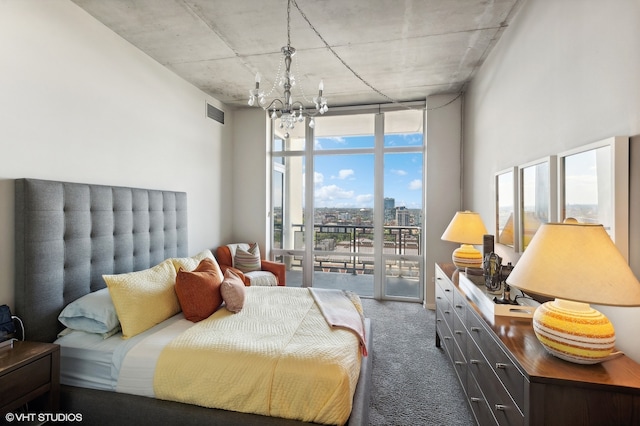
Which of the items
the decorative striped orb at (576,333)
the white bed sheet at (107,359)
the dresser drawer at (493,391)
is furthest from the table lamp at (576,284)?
the white bed sheet at (107,359)

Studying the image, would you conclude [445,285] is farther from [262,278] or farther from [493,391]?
[262,278]

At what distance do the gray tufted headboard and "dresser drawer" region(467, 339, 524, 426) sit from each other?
2628 mm

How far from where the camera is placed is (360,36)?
2.60m

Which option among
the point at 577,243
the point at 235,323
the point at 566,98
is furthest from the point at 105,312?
the point at 566,98

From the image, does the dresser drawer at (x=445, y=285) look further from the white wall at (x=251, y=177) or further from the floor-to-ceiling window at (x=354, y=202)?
the white wall at (x=251, y=177)

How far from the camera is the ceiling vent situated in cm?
395

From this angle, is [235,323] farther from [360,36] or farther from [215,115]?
[215,115]

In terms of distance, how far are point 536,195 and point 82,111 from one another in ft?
11.0

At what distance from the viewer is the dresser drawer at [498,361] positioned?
3.90ft

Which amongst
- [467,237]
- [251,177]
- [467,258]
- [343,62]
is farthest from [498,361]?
[251,177]

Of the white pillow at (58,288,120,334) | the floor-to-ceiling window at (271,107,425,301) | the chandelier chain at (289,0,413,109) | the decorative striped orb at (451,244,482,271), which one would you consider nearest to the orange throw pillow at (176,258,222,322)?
the white pillow at (58,288,120,334)

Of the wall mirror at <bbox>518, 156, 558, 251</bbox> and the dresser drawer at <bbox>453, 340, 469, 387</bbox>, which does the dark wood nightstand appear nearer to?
the dresser drawer at <bbox>453, 340, 469, 387</bbox>

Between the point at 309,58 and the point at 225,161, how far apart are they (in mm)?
2033

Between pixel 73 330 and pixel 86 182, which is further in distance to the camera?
pixel 86 182
